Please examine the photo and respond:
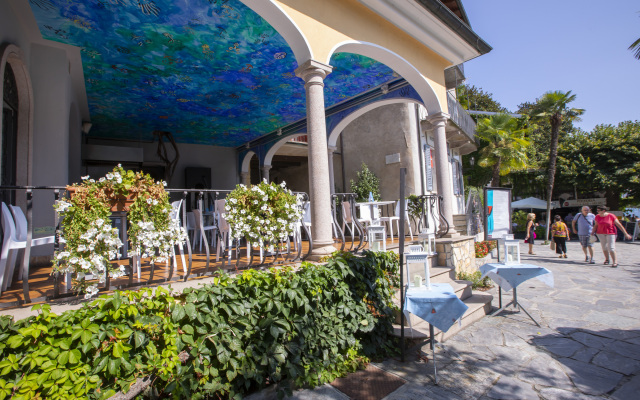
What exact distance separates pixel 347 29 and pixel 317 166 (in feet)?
7.62

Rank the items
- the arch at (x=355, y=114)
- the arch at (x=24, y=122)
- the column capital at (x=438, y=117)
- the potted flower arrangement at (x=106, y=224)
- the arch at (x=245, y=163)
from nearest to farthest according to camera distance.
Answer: the potted flower arrangement at (x=106, y=224) < the arch at (x=24, y=122) < the column capital at (x=438, y=117) < the arch at (x=355, y=114) < the arch at (x=245, y=163)

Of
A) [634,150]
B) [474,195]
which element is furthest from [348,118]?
[634,150]

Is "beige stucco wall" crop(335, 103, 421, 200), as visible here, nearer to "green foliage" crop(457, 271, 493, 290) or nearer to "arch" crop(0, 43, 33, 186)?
"green foliage" crop(457, 271, 493, 290)

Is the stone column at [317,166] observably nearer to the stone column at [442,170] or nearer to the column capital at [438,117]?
the stone column at [442,170]

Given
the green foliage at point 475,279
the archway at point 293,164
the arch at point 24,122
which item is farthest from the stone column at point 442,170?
the arch at point 24,122

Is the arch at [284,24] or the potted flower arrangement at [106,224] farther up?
the arch at [284,24]

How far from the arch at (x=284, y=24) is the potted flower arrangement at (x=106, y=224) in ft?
8.34

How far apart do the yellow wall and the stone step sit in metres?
3.72

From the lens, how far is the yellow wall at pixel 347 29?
14.5 feet

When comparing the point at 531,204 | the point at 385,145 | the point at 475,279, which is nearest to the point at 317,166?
the point at 475,279

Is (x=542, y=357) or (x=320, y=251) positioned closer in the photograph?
(x=542, y=357)

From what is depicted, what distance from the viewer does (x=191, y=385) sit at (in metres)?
2.30

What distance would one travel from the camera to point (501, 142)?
57.0 feet

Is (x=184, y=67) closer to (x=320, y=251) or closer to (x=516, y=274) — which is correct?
(x=320, y=251)
